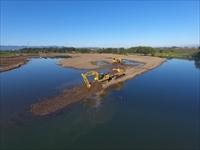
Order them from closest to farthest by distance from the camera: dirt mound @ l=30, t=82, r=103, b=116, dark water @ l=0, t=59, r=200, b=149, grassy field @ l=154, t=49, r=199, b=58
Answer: dark water @ l=0, t=59, r=200, b=149 → dirt mound @ l=30, t=82, r=103, b=116 → grassy field @ l=154, t=49, r=199, b=58

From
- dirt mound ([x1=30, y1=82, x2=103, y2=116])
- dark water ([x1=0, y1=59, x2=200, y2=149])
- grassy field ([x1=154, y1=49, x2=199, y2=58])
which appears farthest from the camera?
grassy field ([x1=154, y1=49, x2=199, y2=58])

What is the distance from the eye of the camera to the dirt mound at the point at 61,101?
49.5ft

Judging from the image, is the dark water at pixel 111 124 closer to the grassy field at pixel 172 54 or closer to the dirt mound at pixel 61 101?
the dirt mound at pixel 61 101

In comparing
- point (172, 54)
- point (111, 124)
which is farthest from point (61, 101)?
point (172, 54)

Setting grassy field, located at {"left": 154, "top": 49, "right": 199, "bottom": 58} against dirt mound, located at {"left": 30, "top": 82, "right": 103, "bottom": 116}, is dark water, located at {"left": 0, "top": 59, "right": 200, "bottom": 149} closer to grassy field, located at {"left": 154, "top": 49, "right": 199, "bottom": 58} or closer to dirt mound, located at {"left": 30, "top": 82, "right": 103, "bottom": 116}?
dirt mound, located at {"left": 30, "top": 82, "right": 103, "bottom": 116}

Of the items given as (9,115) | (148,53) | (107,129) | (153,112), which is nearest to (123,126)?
(107,129)

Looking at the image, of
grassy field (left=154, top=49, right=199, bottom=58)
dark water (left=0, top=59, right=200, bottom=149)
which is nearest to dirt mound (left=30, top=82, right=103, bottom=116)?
dark water (left=0, top=59, right=200, bottom=149)

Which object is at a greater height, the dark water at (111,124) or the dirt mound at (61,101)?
the dirt mound at (61,101)

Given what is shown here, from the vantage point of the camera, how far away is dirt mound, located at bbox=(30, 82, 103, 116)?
49.5ft

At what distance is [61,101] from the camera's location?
17188 mm

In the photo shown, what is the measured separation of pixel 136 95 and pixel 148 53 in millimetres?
68416

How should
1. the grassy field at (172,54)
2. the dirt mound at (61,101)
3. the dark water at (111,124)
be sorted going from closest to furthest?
the dark water at (111,124) → the dirt mound at (61,101) → the grassy field at (172,54)

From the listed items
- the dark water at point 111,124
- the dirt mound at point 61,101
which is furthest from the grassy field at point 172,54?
the dirt mound at point 61,101

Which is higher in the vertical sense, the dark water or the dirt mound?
the dirt mound
